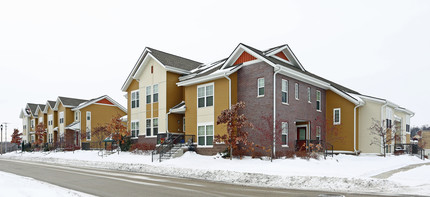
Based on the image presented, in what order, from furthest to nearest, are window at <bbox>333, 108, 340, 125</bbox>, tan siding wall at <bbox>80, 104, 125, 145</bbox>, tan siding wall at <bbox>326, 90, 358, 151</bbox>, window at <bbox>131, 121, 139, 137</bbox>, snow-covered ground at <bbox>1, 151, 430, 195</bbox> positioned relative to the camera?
tan siding wall at <bbox>80, 104, 125, 145</bbox> < window at <bbox>131, 121, 139, 137</bbox> < window at <bbox>333, 108, 340, 125</bbox> < tan siding wall at <bbox>326, 90, 358, 151</bbox> < snow-covered ground at <bbox>1, 151, 430, 195</bbox>

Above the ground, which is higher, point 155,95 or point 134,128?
point 155,95

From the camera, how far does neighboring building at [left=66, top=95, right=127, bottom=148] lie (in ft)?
164

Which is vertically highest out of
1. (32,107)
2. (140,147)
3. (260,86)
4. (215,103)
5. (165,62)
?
(165,62)

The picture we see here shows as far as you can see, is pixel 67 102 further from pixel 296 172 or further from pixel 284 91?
pixel 296 172

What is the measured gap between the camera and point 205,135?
25.8 metres

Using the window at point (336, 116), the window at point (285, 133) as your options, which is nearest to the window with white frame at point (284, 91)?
the window at point (285, 133)

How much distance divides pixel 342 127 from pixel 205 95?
12.2 metres

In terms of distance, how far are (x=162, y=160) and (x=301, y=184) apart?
13.6 m

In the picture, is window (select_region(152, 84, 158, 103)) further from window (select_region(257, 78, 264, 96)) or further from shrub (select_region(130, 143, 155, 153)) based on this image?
window (select_region(257, 78, 264, 96))

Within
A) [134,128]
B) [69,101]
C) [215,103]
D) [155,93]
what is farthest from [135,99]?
[69,101]

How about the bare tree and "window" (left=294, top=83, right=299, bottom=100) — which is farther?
the bare tree

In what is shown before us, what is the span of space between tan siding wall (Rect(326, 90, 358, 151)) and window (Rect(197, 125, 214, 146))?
10.3 m

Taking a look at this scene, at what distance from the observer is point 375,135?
87.1 feet

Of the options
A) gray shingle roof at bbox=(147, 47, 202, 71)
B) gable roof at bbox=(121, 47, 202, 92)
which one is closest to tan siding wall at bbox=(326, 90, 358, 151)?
gable roof at bbox=(121, 47, 202, 92)
